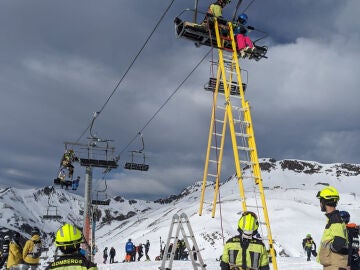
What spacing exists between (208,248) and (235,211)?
2147cm

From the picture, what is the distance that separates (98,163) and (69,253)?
22.5 meters

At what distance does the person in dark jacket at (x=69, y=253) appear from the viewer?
4.15 meters

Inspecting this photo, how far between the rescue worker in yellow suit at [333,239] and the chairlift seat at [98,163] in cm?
2185

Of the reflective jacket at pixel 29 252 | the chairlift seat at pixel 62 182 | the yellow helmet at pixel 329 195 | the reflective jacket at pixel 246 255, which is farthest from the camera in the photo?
the chairlift seat at pixel 62 182

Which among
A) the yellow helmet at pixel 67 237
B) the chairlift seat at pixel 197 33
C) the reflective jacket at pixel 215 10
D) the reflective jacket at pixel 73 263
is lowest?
Answer: the reflective jacket at pixel 73 263

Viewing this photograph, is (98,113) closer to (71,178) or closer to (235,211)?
(71,178)

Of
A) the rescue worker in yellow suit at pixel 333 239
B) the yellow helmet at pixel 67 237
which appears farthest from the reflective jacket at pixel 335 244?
the yellow helmet at pixel 67 237

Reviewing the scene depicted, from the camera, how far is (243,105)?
13.7 metres

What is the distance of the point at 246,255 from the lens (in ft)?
16.7

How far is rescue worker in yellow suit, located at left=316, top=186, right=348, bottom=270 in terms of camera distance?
542 cm

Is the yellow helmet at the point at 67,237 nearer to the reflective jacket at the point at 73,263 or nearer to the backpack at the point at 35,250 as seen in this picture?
the reflective jacket at the point at 73,263

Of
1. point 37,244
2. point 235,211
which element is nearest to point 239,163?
point 37,244

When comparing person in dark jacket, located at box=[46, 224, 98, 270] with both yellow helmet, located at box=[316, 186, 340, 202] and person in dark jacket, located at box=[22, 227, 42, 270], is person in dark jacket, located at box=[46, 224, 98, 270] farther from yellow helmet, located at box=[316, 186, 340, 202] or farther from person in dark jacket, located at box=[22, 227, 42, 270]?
person in dark jacket, located at box=[22, 227, 42, 270]

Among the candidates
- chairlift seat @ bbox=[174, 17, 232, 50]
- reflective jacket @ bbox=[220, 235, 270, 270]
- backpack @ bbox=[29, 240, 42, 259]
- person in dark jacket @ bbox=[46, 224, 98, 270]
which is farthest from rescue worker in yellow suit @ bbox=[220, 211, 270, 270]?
chairlift seat @ bbox=[174, 17, 232, 50]
